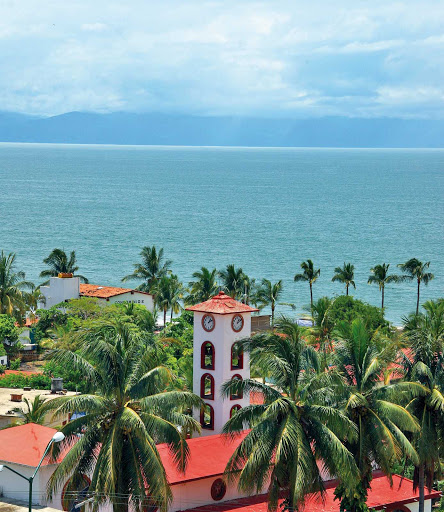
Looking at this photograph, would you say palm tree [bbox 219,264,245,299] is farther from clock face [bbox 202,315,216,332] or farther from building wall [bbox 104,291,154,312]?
clock face [bbox 202,315,216,332]

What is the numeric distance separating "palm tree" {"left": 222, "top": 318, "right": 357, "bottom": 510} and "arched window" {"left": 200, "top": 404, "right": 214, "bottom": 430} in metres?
8.56

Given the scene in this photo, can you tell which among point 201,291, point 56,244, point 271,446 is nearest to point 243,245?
point 56,244

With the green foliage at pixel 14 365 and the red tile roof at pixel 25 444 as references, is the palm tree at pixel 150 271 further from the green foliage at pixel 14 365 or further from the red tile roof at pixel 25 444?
the red tile roof at pixel 25 444

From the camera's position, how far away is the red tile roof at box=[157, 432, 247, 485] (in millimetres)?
36188

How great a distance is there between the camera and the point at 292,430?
3092 cm

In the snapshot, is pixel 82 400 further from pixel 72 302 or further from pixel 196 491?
pixel 72 302

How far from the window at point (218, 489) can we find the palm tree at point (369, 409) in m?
4.59

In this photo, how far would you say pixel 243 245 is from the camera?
567ft

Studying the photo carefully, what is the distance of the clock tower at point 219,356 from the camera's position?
41.8 meters

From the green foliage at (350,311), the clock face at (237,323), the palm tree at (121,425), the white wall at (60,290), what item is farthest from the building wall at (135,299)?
the palm tree at (121,425)

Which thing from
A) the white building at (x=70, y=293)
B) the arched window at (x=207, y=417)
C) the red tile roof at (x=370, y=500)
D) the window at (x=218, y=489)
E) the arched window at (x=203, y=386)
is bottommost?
the red tile roof at (x=370, y=500)

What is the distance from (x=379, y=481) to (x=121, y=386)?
14965 mm

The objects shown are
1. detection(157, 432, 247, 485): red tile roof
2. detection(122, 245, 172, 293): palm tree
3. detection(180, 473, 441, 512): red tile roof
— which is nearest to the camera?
detection(157, 432, 247, 485): red tile roof

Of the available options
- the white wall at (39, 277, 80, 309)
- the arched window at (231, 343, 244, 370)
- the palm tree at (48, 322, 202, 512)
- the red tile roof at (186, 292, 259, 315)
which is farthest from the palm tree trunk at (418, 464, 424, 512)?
the white wall at (39, 277, 80, 309)
